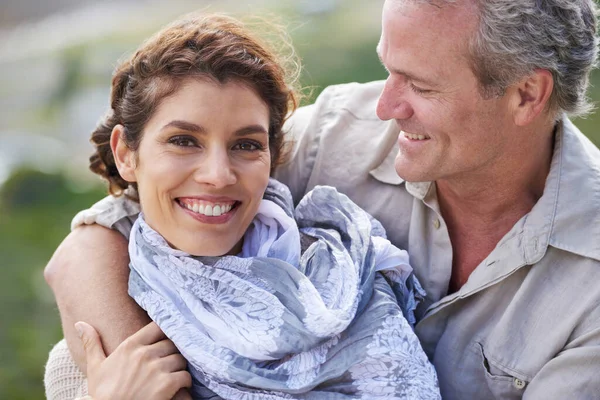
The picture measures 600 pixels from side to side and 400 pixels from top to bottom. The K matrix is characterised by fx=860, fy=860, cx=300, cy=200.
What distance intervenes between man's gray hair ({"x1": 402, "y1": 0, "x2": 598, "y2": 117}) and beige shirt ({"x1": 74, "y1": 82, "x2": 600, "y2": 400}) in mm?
245

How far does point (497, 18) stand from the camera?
2.58 m

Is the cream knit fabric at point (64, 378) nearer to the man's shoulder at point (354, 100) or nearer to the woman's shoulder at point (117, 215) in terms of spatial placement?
the woman's shoulder at point (117, 215)

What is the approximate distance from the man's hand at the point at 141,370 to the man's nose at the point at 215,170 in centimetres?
47

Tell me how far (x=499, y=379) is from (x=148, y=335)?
107 cm

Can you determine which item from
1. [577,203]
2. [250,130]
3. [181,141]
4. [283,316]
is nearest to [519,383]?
[577,203]

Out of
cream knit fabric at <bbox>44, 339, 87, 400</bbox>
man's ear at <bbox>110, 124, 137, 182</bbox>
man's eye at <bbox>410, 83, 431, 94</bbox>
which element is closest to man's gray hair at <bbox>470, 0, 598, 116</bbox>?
man's eye at <bbox>410, 83, 431, 94</bbox>

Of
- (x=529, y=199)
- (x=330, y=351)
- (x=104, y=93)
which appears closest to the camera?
(x=330, y=351)

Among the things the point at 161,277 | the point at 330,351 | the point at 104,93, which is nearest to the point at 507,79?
the point at 330,351

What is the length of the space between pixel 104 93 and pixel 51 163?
0.91m

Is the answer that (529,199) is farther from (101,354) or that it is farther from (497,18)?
(101,354)

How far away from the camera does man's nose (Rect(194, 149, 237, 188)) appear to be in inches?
93.6

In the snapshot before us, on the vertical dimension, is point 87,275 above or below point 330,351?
above

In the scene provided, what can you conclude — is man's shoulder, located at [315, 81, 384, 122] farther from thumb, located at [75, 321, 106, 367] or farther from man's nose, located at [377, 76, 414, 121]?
thumb, located at [75, 321, 106, 367]


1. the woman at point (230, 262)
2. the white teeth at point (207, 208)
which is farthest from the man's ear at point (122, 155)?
the white teeth at point (207, 208)
